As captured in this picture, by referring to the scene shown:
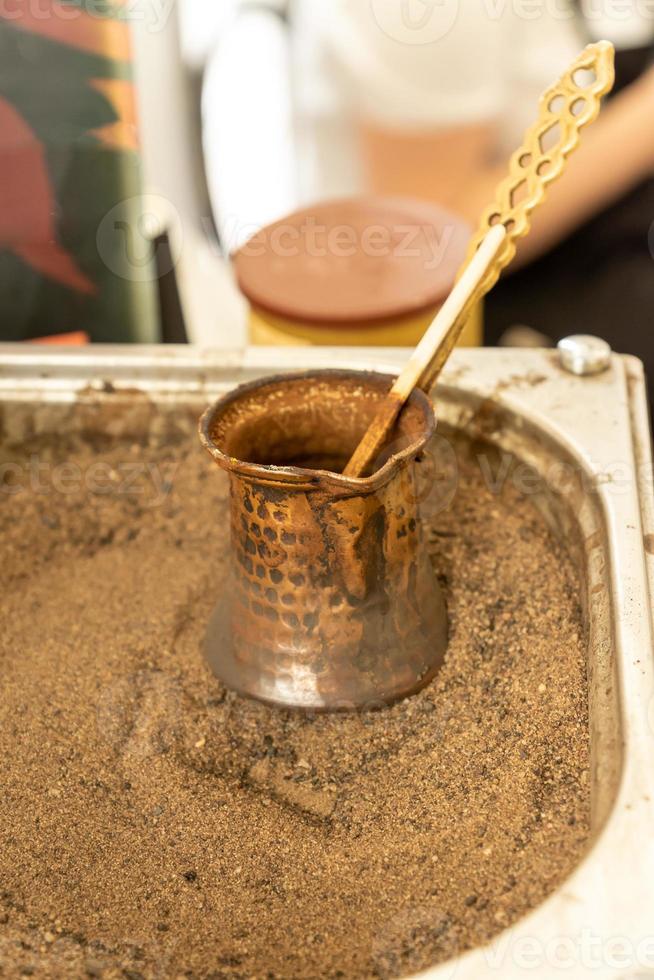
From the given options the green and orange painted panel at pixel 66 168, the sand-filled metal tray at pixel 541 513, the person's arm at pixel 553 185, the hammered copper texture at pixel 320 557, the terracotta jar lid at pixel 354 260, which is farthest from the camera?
the person's arm at pixel 553 185

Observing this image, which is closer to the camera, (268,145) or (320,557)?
(320,557)

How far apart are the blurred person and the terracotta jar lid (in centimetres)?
80

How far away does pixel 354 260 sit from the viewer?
1462mm

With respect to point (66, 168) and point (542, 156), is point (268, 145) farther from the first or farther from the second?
point (542, 156)

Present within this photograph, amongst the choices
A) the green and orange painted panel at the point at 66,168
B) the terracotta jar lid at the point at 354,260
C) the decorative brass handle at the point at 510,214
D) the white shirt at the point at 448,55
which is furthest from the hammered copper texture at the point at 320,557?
the white shirt at the point at 448,55

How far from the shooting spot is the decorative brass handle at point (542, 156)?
3.02 ft

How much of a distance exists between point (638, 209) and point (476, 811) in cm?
186

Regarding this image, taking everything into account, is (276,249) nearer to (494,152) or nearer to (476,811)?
(476,811)

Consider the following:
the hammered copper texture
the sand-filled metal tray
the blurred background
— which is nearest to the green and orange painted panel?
the blurred background

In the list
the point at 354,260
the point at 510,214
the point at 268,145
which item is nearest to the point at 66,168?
the point at 354,260

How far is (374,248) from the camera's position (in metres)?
1.49

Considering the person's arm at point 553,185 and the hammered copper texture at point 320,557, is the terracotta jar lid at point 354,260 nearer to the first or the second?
the hammered copper texture at point 320,557

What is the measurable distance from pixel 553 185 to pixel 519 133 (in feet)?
1.12

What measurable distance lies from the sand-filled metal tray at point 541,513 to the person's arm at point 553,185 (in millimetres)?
1130
